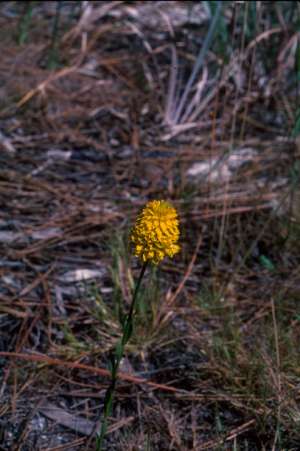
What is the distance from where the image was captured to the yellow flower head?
4.15 ft

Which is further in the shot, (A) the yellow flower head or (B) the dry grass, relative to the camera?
(B) the dry grass

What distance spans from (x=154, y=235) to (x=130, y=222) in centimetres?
95

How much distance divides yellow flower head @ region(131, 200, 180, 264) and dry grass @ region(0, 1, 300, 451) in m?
0.42

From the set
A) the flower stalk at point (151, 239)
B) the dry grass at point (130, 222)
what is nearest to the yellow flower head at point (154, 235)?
the flower stalk at point (151, 239)

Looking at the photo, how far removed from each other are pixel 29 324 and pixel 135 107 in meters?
1.46

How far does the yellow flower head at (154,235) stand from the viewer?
4.15ft

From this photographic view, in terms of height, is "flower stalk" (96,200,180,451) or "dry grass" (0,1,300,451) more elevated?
"flower stalk" (96,200,180,451)

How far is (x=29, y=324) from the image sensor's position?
5.86ft

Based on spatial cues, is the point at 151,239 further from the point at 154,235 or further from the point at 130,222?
the point at 130,222

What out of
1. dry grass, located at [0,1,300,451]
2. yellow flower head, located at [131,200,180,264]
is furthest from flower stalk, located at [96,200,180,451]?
dry grass, located at [0,1,300,451]

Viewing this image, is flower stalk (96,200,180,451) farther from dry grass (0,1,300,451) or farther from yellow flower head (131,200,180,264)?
dry grass (0,1,300,451)

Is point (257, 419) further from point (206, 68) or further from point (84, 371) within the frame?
point (206, 68)

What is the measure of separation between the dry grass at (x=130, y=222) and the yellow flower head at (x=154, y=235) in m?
0.42

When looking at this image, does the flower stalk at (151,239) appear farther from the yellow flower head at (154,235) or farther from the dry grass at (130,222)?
the dry grass at (130,222)
